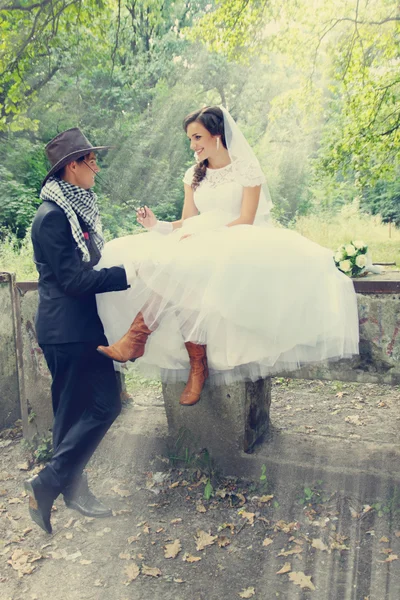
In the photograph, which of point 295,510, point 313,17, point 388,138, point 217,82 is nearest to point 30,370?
point 295,510

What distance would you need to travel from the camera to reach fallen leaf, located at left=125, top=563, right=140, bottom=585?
9.68ft

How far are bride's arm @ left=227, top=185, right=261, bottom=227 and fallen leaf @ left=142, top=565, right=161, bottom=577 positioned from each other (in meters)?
2.17

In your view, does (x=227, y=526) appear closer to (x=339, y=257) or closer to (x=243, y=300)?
(x=243, y=300)

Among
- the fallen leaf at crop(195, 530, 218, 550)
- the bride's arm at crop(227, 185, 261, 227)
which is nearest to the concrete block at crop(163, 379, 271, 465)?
the fallen leaf at crop(195, 530, 218, 550)

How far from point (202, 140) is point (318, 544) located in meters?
2.72

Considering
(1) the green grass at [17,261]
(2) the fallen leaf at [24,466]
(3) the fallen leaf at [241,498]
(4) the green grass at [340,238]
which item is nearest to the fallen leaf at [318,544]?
(3) the fallen leaf at [241,498]

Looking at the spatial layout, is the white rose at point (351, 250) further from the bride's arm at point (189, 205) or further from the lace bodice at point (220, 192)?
the bride's arm at point (189, 205)

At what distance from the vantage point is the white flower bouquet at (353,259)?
3701 mm

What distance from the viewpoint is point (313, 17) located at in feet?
36.6

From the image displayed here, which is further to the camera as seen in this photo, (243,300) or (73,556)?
(73,556)

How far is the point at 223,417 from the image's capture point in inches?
156

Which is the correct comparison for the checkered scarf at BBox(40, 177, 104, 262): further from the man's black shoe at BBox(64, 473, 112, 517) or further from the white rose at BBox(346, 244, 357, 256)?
the white rose at BBox(346, 244, 357, 256)

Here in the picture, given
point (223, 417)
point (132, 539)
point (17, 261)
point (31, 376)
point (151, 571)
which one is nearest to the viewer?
point (151, 571)

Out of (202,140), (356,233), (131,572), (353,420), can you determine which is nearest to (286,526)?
(131,572)
